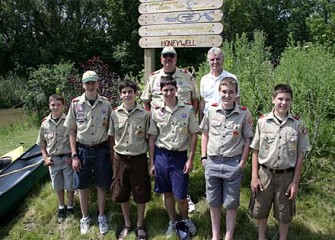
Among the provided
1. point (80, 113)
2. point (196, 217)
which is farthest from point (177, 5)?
point (196, 217)

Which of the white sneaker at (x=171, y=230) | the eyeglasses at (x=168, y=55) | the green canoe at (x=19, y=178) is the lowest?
the white sneaker at (x=171, y=230)

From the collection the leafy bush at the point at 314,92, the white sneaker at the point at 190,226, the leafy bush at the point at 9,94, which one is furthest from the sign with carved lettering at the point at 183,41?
the leafy bush at the point at 9,94

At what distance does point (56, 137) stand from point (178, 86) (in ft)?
5.04

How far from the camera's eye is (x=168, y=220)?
3.96m

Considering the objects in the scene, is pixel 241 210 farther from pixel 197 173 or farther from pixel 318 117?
pixel 318 117

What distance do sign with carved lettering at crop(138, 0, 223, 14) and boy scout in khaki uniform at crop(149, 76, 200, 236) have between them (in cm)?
153

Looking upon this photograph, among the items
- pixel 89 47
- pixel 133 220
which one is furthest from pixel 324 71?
pixel 89 47

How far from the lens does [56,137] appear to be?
4.05 meters

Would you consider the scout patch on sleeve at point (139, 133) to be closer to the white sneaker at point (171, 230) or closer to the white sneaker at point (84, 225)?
the white sneaker at point (171, 230)

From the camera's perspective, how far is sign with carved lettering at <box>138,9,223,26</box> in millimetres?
4457

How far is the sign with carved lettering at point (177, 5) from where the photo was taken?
14.6 feet

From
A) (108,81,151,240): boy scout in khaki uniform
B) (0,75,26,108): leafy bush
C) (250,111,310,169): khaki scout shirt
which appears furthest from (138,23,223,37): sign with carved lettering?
(0,75,26,108): leafy bush

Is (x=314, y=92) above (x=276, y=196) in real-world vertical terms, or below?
above

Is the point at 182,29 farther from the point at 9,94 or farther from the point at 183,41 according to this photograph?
the point at 9,94
